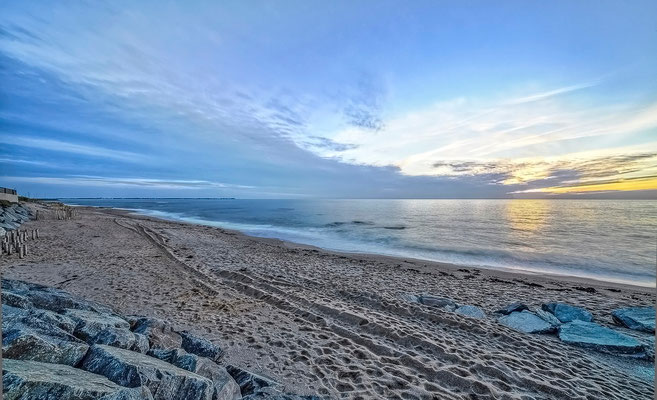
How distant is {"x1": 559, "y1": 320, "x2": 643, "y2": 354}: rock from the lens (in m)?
6.65

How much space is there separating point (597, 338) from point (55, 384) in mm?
Result: 9947

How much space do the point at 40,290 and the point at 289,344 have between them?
4.96m

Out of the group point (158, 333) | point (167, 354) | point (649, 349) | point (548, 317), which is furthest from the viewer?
point (548, 317)

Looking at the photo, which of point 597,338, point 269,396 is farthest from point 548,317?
point 269,396

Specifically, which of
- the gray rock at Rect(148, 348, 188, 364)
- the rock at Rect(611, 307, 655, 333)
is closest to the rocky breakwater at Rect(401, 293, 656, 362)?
the rock at Rect(611, 307, 655, 333)

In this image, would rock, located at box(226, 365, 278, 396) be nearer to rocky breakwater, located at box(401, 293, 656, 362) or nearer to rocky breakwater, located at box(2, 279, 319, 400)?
rocky breakwater, located at box(2, 279, 319, 400)

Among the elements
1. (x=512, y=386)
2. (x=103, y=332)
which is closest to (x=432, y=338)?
(x=512, y=386)

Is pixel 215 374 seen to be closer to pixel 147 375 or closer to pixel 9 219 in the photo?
pixel 147 375

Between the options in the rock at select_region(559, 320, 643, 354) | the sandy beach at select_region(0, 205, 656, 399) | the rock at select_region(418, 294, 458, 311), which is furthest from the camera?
the rock at select_region(418, 294, 458, 311)

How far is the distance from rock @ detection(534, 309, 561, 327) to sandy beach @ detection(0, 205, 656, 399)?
0.80 m

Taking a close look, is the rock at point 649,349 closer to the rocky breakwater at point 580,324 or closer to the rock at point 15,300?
the rocky breakwater at point 580,324

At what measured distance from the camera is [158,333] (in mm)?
5289

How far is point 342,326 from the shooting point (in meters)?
7.31

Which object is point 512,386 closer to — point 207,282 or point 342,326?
point 342,326
